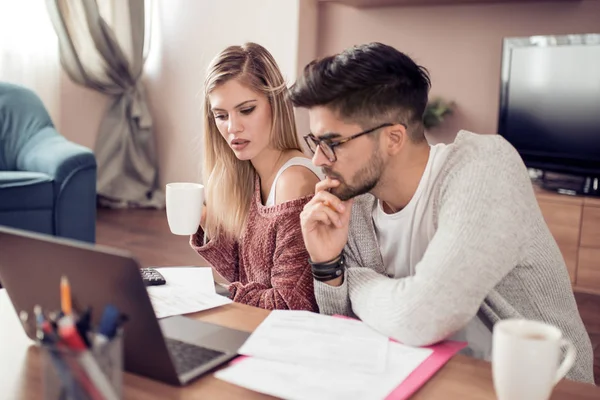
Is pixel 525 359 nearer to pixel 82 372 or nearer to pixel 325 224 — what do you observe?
pixel 82 372

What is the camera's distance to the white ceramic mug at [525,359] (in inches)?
27.2

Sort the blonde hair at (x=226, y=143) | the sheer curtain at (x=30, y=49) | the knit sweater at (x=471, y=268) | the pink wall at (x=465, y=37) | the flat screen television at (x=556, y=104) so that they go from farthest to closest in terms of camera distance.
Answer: the sheer curtain at (x=30, y=49)
the pink wall at (x=465, y=37)
the flat screen television at (x=556, y=104)
the blonde hair at (x=226, y=143)
the knit sweater at (x=471, y=268)

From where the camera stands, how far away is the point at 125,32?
15.4 feet

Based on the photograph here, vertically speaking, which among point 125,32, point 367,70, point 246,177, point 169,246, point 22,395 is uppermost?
point 125,32

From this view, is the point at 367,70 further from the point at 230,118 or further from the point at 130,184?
the point at 130,184

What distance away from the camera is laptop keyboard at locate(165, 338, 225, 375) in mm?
861

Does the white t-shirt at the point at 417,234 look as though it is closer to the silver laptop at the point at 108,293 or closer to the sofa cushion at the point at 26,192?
the silver laptop at the point at 108,293

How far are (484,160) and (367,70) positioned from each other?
256mm

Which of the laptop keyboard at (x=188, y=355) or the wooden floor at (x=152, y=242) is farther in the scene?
the wooden floor at (x=152, y=242)

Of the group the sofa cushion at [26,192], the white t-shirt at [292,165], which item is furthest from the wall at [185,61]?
the white t-shirt at [292,165]

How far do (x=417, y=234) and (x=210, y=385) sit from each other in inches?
21.6

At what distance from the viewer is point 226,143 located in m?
1.59

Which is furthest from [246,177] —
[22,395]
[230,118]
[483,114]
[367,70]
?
[483,114]

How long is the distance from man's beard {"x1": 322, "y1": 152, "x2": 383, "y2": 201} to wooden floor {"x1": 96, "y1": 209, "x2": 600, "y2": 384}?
173cm
